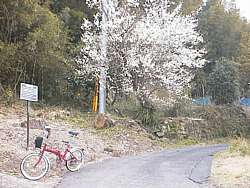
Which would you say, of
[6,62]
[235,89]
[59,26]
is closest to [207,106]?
[235,89]

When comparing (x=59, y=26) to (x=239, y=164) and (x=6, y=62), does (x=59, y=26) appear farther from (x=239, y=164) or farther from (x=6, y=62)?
(x=239, y=164)

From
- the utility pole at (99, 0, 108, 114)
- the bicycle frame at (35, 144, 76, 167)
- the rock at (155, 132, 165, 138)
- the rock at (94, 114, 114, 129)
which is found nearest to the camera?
the bicycle frame at (35, 144, 76, 167)

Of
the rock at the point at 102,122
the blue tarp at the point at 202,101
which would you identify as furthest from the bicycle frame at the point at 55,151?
the blue tarp at the point at 202,101

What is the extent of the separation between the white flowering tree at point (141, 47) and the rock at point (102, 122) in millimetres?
2735

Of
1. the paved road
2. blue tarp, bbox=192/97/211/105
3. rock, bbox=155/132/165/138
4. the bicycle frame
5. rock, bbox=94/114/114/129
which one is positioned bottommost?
the paved road

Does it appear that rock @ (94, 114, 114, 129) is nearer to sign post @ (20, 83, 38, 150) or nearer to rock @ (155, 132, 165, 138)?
rock @ (155, 132, 165, 138)

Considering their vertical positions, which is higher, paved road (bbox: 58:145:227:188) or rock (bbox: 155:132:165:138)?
rock (bbox: 155:132:165:138)

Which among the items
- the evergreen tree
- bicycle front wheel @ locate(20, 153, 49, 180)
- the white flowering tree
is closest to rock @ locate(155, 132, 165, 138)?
the white flowering tree

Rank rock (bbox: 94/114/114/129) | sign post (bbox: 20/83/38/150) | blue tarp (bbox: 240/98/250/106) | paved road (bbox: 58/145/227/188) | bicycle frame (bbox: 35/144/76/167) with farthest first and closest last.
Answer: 1. blue tarp (bbox: 240/98/250/106)
2. rock (bbox: 94/114/114/129)
3. sign post (bbox: 20/83/38/150)
4. bicycle frame (bbox: 35/144/76/167)
5. paved road (bbox: 58/145/227/188)

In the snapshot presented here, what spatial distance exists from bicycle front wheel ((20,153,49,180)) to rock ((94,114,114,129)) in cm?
787

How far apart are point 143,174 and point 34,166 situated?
244cm

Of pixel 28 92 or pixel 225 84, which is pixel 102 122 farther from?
pixel 225 84

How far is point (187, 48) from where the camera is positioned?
804 inches

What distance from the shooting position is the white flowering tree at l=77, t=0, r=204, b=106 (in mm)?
18984
